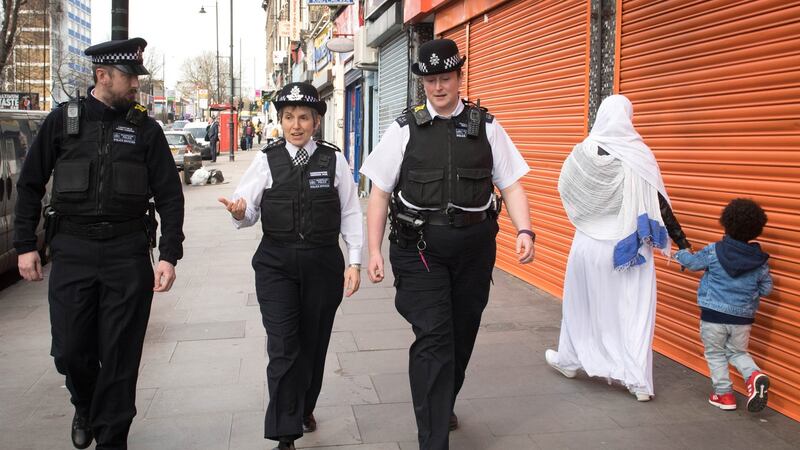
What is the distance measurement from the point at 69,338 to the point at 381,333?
332 cm

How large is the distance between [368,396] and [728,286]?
2227mm

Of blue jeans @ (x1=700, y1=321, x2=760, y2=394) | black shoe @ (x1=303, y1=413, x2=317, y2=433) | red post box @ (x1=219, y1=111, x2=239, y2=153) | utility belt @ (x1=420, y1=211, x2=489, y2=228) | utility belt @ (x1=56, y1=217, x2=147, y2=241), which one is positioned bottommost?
black shoe @ (x1=303, y1=413, x2=317, y2=433)

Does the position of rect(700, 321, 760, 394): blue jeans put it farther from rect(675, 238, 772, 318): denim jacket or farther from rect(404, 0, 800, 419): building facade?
rect(404, 0, 800, 419): building facade

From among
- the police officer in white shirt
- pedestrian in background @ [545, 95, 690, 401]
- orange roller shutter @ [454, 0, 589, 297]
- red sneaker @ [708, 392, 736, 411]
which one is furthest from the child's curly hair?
orange roller shutter @ [454, 0, 589, 297]

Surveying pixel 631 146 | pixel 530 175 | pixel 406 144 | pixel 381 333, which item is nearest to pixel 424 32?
pixel 530 175

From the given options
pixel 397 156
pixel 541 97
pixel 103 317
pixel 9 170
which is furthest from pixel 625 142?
pixel 9 170

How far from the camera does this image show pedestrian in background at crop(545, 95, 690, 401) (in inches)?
204

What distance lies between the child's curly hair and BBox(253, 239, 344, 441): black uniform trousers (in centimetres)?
223

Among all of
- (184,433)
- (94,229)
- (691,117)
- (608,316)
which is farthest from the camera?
(691,117)

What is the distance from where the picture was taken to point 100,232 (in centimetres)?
397

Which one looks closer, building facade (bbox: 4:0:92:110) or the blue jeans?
the blue jeans

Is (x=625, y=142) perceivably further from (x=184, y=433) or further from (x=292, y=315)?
(x=184, y=433)

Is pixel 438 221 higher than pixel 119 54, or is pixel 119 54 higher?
pixel 119 54

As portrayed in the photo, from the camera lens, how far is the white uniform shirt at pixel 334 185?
13.8 feet
